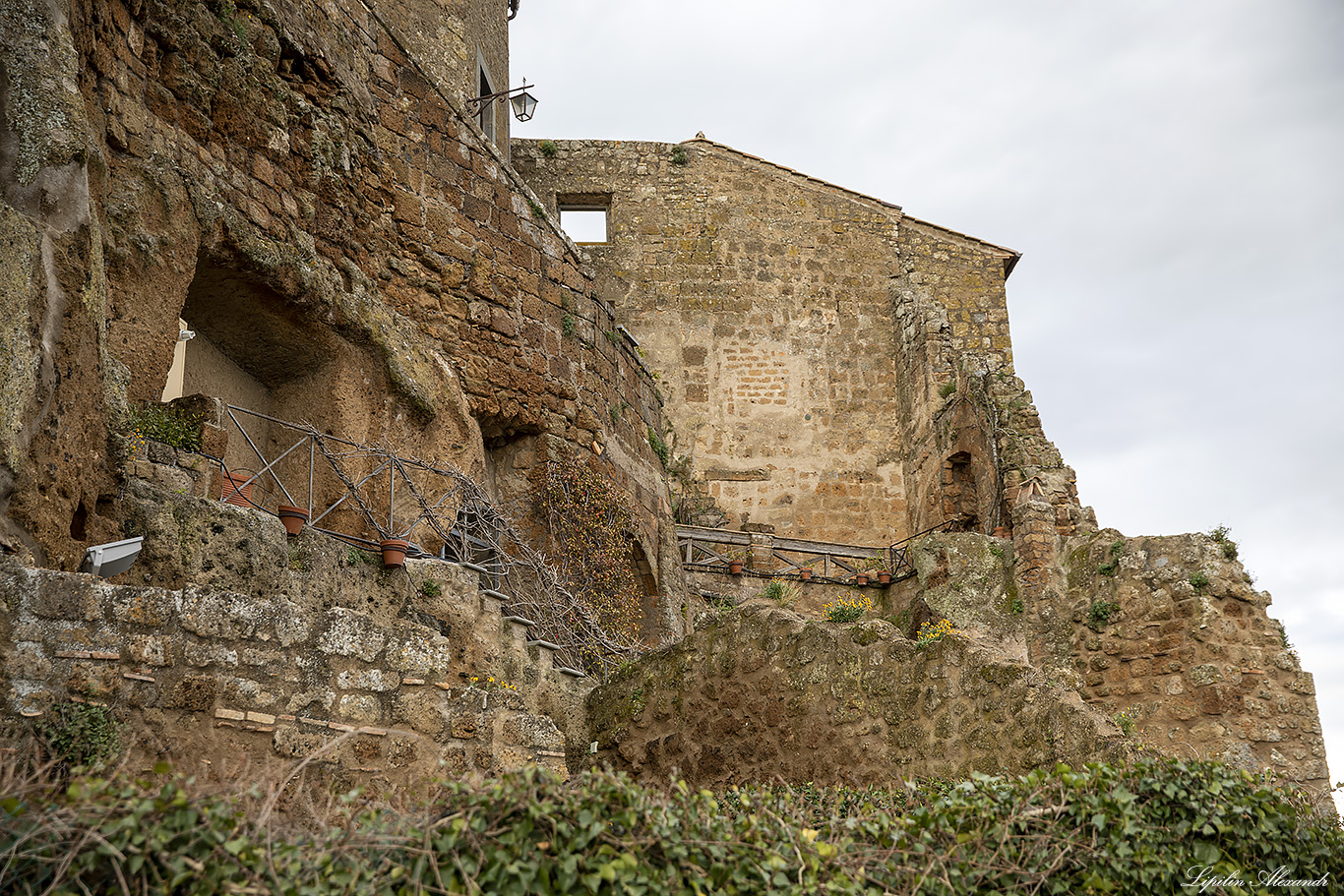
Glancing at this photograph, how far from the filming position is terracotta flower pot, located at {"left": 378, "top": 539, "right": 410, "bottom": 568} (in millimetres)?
5652

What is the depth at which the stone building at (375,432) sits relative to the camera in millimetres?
4457

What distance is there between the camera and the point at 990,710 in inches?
223

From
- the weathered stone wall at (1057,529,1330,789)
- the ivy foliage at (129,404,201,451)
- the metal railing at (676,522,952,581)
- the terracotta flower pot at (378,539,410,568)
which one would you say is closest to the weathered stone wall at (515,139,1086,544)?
the metal railing at (676,522,952,581)

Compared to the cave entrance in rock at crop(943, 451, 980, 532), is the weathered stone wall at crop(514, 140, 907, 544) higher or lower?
higher

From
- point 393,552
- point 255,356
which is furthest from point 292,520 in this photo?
point 255,356

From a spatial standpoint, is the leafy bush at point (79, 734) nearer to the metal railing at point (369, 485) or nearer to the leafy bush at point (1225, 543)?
the metal railing at point (369, 485)

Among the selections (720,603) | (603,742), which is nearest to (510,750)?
(603,742)

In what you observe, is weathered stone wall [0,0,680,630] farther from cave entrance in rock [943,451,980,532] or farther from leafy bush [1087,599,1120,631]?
cave entrance in rock [943,451,980,532]

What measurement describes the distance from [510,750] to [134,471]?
219 cm

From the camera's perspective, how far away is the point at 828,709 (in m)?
6.24

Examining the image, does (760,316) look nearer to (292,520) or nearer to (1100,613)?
(1100,613)

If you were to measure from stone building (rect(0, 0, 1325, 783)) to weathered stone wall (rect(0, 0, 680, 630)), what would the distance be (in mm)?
22

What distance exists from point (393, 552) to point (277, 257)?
8.08 ft

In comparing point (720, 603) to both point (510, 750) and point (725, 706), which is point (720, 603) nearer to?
point (725, 706)
